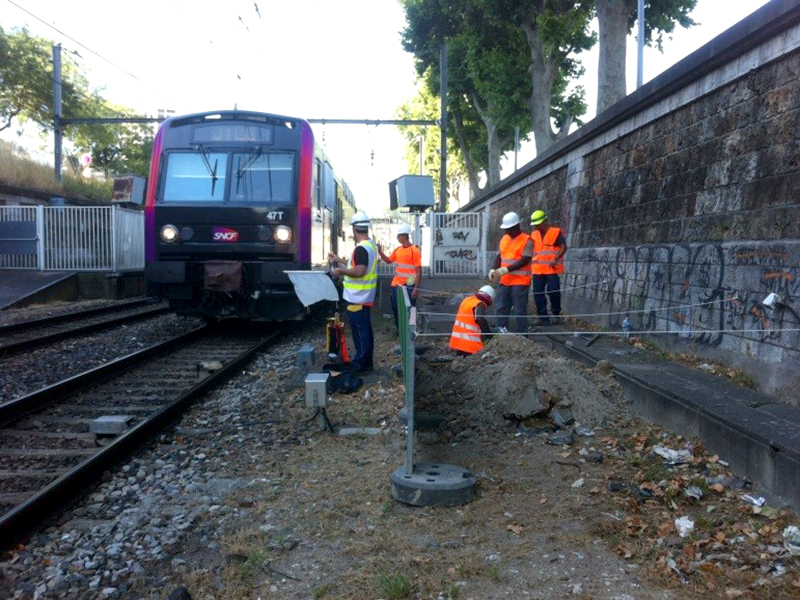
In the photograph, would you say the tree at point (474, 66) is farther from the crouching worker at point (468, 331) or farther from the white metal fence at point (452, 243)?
the crouching worker at point (468, 331)

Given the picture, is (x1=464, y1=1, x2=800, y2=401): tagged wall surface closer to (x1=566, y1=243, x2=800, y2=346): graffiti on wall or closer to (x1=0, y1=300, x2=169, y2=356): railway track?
(x1=566, y1=243, x2=800, y2=346): graffiti on wall

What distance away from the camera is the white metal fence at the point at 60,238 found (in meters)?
19.2

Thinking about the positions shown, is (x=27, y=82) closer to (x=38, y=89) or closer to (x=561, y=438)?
(x=38, y=89)

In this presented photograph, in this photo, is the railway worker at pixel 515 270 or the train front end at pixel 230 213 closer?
the railway worker at pixel 515 270

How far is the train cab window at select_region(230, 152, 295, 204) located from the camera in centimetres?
1113

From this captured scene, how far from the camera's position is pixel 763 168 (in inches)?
247

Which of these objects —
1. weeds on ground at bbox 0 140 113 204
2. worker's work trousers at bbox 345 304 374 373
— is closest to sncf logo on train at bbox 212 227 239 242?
worker's work trousers at bbox 345 304 374 373

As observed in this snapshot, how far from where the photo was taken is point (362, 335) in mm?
8266

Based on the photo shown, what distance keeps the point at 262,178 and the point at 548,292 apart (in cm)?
454

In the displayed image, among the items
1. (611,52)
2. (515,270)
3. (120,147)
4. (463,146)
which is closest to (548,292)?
(515,270)

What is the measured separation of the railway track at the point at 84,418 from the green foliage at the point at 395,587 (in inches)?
85.8

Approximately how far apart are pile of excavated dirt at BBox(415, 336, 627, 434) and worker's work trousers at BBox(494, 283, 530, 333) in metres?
2.28

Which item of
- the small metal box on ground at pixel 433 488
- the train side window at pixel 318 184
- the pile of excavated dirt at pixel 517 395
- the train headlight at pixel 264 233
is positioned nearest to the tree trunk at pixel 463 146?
the train side window at pixel 318 184

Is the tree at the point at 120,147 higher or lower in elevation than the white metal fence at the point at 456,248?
higher
